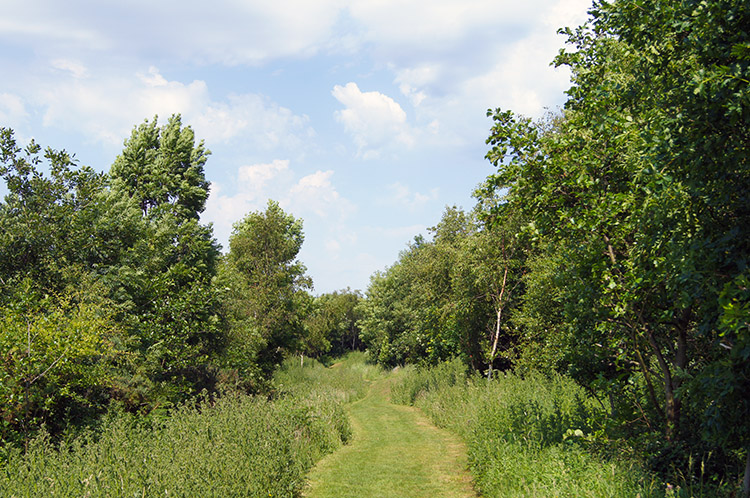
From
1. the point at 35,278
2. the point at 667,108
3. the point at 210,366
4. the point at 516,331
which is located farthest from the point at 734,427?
the point at 210,366

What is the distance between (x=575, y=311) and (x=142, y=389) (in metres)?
12.9

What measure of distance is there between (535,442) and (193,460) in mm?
5924

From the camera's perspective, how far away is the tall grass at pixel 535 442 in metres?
6.46

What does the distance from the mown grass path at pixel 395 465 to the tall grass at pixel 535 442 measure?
533 mm

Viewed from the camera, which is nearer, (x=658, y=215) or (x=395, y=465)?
(x=658, y=215)

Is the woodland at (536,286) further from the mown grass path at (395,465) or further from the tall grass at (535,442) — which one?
the mown grass path at (395,465)

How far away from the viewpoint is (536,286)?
45.4 ft

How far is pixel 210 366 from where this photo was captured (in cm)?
2233

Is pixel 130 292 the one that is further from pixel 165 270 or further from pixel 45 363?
pixel 45 363

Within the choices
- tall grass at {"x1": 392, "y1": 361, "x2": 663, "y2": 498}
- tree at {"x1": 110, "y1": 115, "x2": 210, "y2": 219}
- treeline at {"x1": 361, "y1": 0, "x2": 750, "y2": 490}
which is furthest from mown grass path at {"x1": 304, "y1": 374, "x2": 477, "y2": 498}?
tree at {"x1": 110, "y1": 115, "x2": 210, "y2": 219}

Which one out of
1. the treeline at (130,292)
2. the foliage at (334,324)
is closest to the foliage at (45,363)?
the treeline at (130,292)

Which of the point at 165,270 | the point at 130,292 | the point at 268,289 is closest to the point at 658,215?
the point at 130,292

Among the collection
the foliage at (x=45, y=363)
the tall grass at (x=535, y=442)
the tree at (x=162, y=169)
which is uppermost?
the tree at (x=162, y=169)

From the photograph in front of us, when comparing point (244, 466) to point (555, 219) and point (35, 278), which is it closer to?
point (555, 219)
